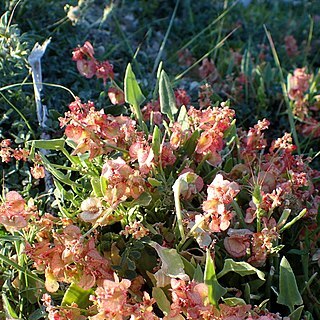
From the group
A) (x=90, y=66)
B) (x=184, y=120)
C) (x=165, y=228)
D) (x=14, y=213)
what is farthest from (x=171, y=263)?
(x=90, y=66)

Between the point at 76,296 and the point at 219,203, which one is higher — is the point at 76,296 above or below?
below

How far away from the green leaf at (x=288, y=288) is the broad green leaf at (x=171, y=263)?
20 centimetres

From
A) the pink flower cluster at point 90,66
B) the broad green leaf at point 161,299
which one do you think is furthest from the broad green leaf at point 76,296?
the pink flower cluster at point 90,66

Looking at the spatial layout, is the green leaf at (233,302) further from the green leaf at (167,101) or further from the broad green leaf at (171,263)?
the green leaf at (167,101)

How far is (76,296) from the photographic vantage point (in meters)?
1.31

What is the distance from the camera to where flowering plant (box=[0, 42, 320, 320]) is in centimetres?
→ 126

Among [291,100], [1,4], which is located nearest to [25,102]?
Answer: [1,4]

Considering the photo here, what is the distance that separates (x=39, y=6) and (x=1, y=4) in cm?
20

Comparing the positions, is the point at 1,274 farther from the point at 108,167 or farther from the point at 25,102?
the point at 25,102

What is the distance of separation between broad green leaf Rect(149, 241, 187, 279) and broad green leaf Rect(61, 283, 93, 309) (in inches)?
6.7

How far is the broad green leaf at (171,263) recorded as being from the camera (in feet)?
4.12

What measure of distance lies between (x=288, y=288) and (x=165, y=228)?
314 mm

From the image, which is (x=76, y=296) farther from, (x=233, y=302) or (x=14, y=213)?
(x=233, y=302)

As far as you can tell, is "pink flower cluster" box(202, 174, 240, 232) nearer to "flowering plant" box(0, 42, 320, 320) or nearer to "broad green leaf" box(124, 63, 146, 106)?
"flowering plant" box(0, 42, 320, 320)
